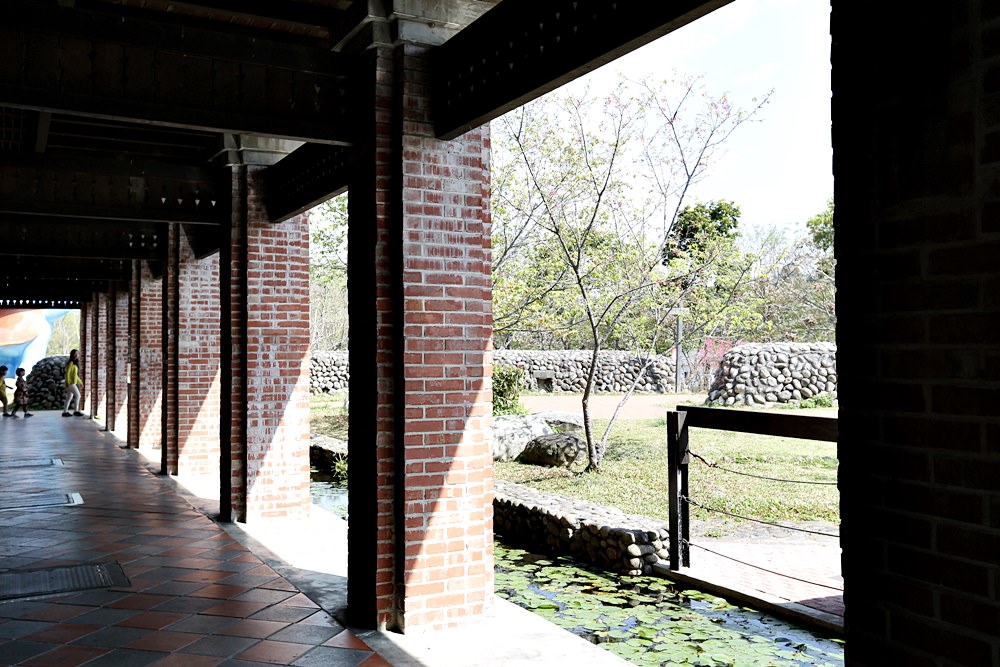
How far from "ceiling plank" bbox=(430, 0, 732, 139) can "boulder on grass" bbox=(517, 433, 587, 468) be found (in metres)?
7.00

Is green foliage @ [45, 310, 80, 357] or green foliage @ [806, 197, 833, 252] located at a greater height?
green foliage @ [806, 197, 833, 252]

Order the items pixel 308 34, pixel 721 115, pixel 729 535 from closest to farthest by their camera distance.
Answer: pixel 308 34, pixel 729 535, pixel 721 115

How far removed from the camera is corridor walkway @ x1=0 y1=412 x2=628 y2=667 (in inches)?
150

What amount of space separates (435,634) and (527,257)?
29.4ft

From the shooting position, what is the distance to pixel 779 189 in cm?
4156

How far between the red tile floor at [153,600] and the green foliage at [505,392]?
23.9 ft

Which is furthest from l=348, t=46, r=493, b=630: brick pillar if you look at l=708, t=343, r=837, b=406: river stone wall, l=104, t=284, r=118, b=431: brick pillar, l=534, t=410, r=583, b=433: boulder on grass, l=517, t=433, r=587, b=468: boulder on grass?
l=708, t=343, r=837, b=406: river stone wall

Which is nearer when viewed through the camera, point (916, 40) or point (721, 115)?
point (916, 40)

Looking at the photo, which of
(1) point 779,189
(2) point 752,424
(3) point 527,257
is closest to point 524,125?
(3) point 527,257

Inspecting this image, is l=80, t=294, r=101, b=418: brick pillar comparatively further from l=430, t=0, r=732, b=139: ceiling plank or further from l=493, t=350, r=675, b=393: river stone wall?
l=430, t=0, r=732, b=139: ceiling plank

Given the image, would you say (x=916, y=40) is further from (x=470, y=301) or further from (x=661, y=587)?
(x=661, y=587)

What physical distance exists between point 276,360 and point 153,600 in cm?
254

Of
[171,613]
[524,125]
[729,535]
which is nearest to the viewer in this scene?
[171,613]

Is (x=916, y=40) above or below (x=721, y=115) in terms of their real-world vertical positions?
below
